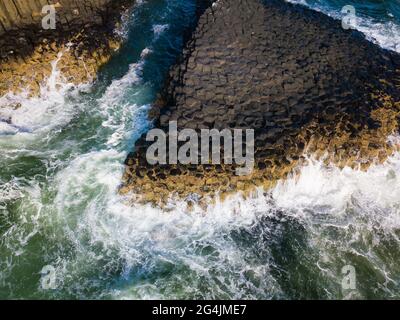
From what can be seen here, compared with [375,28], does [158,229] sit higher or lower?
lower

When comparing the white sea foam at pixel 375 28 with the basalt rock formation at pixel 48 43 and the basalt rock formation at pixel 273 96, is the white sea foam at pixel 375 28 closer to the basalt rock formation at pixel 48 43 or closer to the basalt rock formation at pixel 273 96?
the basalt rock formation at pixel 273 96

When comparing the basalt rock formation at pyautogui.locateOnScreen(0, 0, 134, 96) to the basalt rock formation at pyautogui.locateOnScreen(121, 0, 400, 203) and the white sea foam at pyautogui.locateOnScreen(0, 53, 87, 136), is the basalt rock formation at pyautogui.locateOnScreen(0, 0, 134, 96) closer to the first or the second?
the white sea foam at pyautogui.locateOnScreen(0, 53, 87, 136)

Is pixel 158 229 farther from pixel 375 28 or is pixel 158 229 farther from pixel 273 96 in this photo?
pixel 375 28

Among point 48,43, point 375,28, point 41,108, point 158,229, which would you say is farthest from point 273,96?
point 48,43

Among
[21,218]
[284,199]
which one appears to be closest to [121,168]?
[21,218]

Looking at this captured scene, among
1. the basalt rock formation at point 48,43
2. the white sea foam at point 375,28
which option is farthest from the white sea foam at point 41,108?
the white sea foam at point 375,28

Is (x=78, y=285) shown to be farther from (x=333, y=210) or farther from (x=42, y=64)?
(x=42, y=64)
